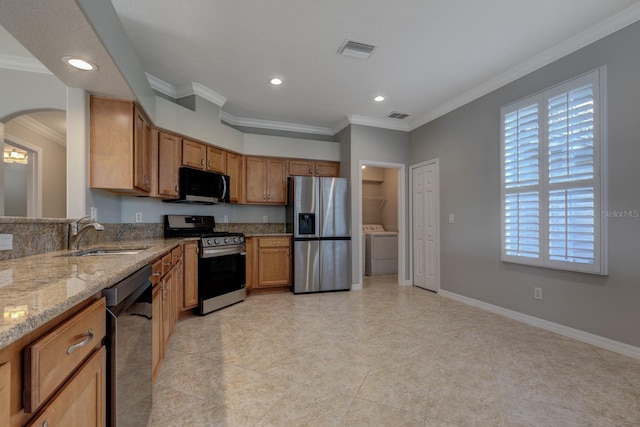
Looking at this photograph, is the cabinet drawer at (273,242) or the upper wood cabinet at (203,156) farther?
the cabinet drawer at (273,242)

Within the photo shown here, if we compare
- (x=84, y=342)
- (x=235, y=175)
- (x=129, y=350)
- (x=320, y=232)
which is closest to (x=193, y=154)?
(x=235, y=175)

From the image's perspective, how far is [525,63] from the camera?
120 inches

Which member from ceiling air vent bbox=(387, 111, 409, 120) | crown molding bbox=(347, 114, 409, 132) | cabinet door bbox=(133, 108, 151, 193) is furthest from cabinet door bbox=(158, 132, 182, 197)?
ceiling air vent bbox=(387, 111, 409, 120)

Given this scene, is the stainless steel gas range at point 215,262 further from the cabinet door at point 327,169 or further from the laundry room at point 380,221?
the laundry room at point 380,221

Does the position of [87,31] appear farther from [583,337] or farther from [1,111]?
[583,337]

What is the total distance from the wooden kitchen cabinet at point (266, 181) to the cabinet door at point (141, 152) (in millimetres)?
1585

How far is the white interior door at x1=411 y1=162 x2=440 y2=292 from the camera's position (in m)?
4.35

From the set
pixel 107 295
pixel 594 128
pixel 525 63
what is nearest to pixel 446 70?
pixel 525 63

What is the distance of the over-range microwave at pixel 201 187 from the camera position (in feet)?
11.3

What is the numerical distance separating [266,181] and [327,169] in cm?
106

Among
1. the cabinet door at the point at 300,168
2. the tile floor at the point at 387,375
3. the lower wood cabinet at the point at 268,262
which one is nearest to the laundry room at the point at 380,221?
the cabinet door at the point at 300,168

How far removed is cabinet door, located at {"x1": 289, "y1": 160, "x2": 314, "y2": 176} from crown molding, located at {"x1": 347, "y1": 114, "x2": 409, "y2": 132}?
0.97 metres

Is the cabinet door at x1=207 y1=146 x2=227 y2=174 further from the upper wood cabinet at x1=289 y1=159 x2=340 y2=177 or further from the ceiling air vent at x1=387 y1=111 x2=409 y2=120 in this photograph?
the ceiling air vent at x1=387 y1=111 x2=409 y2=120

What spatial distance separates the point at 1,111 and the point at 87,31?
4.00 ft
